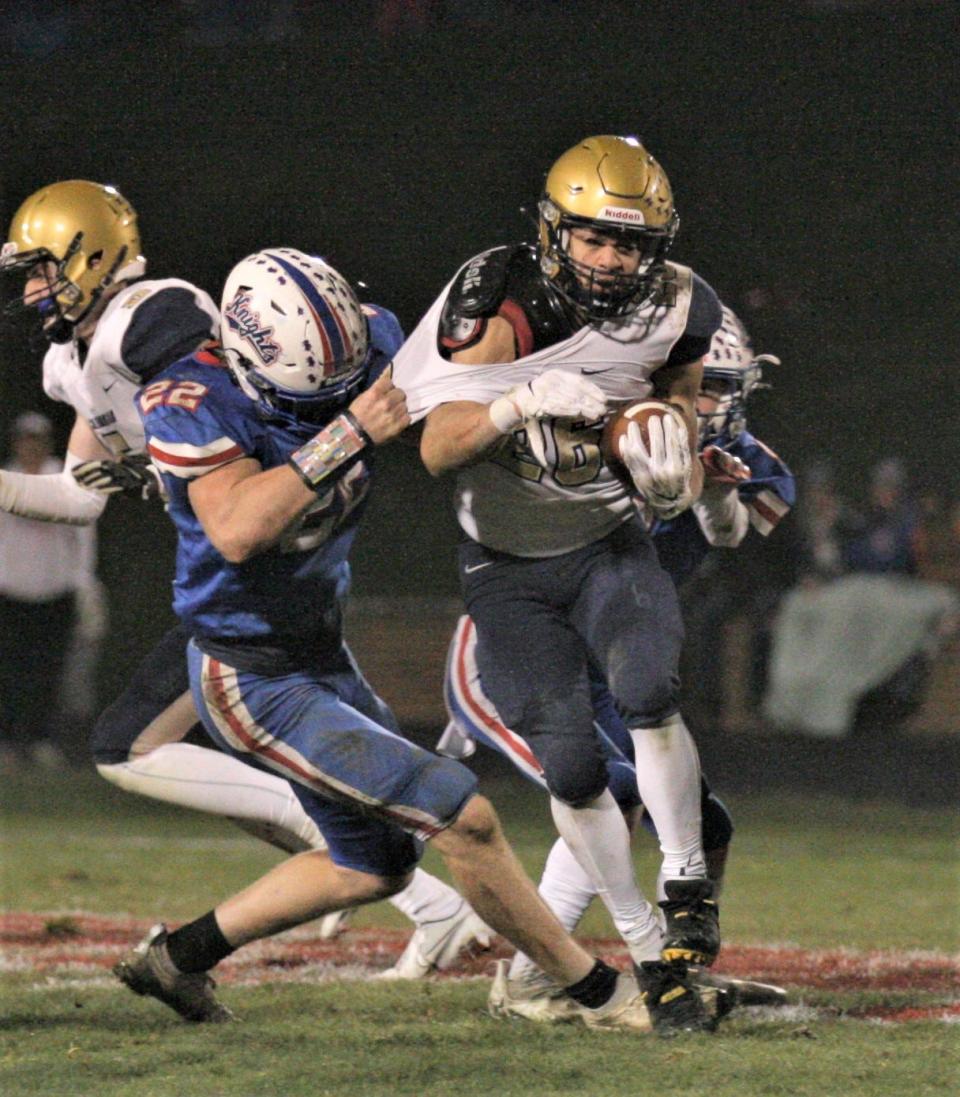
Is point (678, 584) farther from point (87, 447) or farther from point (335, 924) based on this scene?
point (87, 447)

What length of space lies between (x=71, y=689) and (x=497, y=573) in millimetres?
6315

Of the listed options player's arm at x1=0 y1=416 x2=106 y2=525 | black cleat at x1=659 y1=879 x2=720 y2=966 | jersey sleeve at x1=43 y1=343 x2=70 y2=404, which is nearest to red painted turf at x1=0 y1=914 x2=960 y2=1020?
black cleat at x1=659 y1=879 x2=720 y2=966

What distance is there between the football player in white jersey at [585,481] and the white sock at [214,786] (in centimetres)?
86

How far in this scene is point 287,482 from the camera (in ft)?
10.2

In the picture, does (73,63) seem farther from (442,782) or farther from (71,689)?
(442,782)

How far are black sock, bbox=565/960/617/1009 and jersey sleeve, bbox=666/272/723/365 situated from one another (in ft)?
4.00

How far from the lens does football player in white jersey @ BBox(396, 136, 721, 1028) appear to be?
3.17m

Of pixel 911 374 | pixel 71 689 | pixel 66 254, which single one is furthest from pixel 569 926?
pixel 911 374

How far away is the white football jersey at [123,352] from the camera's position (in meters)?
4.03

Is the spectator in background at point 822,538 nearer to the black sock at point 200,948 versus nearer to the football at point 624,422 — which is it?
the football at point 624,422

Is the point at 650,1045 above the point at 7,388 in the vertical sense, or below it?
below

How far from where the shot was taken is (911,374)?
10.2 metres

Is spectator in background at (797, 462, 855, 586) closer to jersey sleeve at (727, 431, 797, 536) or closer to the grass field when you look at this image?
the grass field

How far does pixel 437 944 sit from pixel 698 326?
1.56 meters
